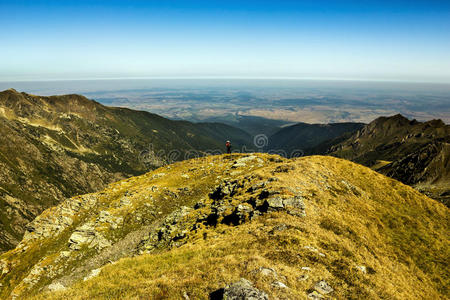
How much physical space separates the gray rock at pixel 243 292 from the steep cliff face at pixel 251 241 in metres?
0.09

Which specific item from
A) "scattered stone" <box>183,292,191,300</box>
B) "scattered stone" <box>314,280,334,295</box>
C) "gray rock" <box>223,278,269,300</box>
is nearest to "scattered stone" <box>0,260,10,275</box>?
"scattered stone" <box>183,292,191,300</box>

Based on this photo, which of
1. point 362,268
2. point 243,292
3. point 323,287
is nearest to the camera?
point 243,292

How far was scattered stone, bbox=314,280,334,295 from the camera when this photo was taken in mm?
14898

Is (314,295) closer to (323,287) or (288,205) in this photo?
(323,287)

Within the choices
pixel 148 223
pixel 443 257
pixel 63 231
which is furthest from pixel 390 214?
pixel 63 231

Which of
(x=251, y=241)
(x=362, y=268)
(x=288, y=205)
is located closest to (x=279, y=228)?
(x=251, y=241)

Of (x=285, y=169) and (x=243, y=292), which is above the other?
(x=243, y=292)

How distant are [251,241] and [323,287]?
7452 mm

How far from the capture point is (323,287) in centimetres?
1524

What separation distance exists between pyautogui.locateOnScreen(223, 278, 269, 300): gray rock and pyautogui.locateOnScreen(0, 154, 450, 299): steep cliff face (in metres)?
0.09

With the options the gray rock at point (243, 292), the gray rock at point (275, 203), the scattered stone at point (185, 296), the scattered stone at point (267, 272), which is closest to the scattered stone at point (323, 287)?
the scattered stone at point (267, 272)

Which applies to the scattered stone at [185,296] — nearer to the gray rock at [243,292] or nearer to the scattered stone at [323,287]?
the gray rock at [243,292]

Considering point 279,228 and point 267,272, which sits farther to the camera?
point 279,228

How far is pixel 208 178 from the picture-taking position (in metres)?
55.4
